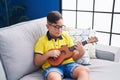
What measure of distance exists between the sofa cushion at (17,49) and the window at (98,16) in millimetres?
1456

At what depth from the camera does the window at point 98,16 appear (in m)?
2.62

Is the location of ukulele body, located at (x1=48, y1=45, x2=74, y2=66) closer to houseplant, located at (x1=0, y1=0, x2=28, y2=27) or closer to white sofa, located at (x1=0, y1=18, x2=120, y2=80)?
white sofa, located at (x1=0, y1=18, x2=120, y2=80)

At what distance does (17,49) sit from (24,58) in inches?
3.9

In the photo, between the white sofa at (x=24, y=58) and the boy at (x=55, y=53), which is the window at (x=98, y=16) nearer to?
the white sofa at (x=24, y=58)

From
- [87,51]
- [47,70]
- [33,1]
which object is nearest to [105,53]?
[87,51]

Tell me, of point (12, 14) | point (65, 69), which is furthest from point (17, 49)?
point (12, 14)

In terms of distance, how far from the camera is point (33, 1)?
11.0 ft

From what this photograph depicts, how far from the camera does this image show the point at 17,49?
4.66ft

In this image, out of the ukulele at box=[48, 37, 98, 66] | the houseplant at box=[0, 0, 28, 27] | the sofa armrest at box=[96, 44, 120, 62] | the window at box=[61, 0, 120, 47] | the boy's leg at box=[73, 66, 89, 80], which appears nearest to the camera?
the boy's leg at box=[73, 66, 89, 80]

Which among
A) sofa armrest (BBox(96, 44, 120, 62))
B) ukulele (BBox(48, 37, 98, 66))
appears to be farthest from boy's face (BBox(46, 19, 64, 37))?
sofa armrest (BBox(96, 44, 120, 62))

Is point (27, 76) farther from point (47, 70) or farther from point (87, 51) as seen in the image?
point (87, 51)

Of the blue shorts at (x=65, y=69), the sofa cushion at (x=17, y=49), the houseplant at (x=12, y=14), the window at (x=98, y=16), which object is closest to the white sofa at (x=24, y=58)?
the sofa cushion at (x=17, y=49)

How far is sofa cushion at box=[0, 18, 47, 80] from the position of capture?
4.54ft

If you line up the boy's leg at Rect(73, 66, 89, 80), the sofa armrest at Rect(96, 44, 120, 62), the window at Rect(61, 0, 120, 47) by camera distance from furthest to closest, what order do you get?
the window at Rect(61, 0, 120, 47)
the sofa armrest at Rect(96, 44, 120, 62)
the boy's leg at Rect(73, 66, 89, 80)
